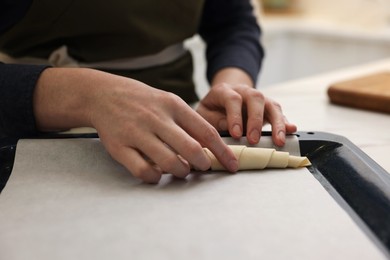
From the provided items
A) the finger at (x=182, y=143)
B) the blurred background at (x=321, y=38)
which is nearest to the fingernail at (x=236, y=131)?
the finger at (x=182, y=143)

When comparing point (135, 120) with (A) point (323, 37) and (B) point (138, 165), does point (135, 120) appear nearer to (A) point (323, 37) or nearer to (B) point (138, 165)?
(B) point (138, 165)

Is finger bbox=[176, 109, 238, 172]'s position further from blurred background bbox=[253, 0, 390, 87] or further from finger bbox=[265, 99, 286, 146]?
blurred background bbox=[253, 0, 390, 87]

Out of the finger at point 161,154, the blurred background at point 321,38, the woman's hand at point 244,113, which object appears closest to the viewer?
the finger at point 161,154

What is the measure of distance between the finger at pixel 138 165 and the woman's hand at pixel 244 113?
0.14 meters

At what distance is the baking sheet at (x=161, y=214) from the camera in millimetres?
393

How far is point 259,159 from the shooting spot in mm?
545

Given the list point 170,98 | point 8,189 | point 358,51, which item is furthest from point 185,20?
point 358,51

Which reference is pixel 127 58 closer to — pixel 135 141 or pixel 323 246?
pixel 135 141

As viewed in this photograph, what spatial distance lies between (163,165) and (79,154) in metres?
0.12

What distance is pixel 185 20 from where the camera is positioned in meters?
0.82

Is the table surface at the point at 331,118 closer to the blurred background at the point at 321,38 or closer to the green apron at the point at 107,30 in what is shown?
the green apron at the point at 107,30

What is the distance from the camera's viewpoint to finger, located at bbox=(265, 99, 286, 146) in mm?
596

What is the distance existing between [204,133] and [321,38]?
5.63 feet

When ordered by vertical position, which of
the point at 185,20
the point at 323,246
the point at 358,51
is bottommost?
the point at 358,51
